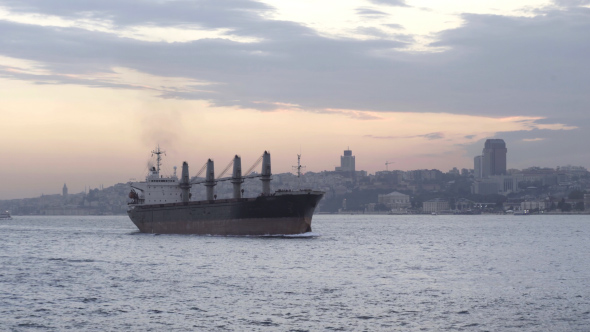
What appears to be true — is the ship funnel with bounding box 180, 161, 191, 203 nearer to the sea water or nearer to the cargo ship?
the cargo ship

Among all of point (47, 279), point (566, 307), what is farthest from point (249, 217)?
point (566, 307)

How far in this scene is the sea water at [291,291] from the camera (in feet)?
94.8

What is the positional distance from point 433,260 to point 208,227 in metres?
34.0

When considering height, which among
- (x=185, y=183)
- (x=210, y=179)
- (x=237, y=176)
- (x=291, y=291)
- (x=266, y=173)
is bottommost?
(x=291, y=291)

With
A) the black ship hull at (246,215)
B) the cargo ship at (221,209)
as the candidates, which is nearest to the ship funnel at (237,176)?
the cargo ship at (221,209)

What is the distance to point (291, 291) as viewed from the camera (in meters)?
36.9

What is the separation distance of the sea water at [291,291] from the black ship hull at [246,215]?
37.3 feet

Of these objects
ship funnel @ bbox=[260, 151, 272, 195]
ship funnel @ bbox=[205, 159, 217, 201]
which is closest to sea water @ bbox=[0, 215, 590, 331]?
ship funnel @ bbox=[260, 151, 272, 195]

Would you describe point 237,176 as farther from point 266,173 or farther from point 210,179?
point 210,179

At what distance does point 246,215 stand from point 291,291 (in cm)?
4046

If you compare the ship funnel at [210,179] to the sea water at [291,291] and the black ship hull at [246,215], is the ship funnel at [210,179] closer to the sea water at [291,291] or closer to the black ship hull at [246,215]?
the black ship hull at [246,215]

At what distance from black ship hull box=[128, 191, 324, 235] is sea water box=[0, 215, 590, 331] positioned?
11.4 m

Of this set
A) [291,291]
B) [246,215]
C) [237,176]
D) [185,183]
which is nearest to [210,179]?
[185,183]

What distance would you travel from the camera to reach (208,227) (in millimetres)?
82562
